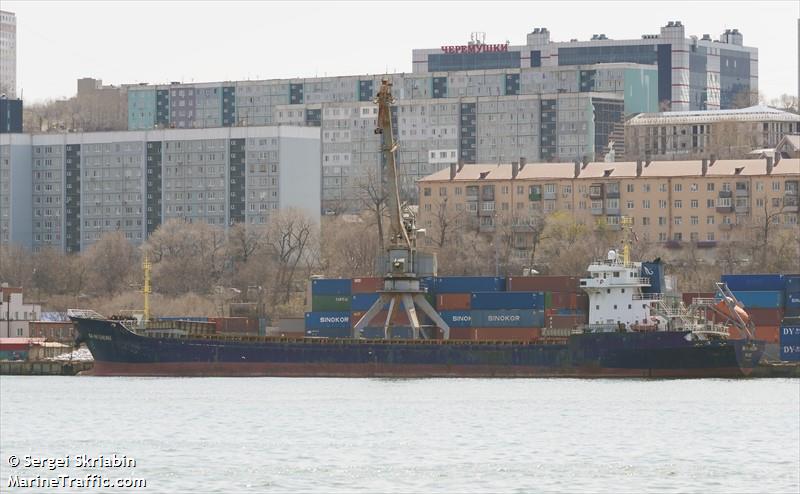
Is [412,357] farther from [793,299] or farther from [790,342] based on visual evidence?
[793,299]

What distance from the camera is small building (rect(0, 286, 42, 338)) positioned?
118688 millimetres

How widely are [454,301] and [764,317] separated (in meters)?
14.0

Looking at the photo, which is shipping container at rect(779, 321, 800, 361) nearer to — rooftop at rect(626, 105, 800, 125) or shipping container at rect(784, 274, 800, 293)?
shipping container at rect(784, 274, 800, 293)

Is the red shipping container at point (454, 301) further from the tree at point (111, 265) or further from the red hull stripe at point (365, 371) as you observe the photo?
the tree at point (111, 265)

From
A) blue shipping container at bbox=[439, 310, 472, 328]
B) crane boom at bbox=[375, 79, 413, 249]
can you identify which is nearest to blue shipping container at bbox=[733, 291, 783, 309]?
blue shipping container at bbox=[439, 310, 472, 328]

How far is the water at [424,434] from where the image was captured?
1999 inches

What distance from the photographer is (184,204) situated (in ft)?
569

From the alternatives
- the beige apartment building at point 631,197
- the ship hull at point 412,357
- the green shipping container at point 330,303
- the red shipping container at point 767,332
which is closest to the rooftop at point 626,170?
the beige apartment building at point 631,197

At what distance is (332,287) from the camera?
96750 mm

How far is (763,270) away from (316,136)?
5231 cm

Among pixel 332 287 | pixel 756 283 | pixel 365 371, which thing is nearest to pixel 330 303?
pixel 332 287

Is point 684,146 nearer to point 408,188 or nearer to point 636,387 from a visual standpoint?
point 408,188

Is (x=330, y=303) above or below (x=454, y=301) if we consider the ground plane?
below

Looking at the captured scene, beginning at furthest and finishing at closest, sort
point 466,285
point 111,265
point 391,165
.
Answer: point 111,265 < point 391,165 < point 466,285
